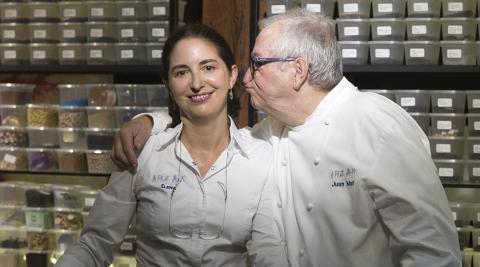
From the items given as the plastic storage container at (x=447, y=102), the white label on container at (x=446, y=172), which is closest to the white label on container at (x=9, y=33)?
the plastic storage container at (x=447, y=102)

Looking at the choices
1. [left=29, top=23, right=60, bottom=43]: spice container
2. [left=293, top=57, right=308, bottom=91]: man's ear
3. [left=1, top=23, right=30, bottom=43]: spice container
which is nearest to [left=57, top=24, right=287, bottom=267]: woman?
[left=293, top=57, right=308, bottom=91]: man's ear

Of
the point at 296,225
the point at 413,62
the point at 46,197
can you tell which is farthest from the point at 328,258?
the point at 46,197

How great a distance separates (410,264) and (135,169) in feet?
2.44

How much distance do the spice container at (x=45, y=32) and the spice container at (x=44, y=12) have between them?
3cm

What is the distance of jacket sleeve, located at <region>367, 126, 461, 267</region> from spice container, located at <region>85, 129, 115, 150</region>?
62.4 inches

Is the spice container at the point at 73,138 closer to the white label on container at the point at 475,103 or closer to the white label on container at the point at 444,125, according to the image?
the white label on container at the point at 444,125

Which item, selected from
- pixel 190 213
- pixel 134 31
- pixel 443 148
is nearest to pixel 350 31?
pixel 443 148

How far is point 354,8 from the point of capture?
266cm

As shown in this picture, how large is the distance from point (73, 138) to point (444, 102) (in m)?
1.63

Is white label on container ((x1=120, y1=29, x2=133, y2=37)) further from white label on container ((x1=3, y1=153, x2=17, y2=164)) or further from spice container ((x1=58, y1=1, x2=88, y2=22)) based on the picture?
white label on container ((x1=3, y1=153, x2=17, y2=164))

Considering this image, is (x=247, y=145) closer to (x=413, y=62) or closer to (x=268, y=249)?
(x=268, y=249)

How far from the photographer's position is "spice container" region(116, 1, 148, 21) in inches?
112

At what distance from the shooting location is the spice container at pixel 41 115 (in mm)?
Answer: 2912

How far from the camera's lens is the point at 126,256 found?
9.29 feet
